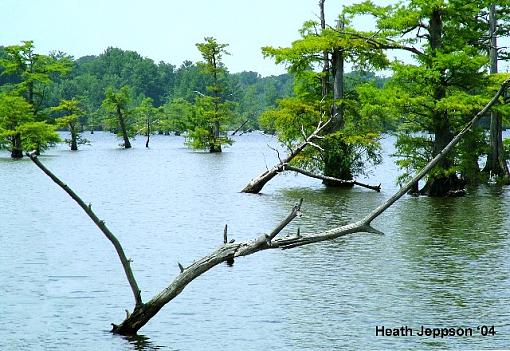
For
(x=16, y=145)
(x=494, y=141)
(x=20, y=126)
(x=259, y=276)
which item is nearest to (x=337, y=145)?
(x=494, y=141)

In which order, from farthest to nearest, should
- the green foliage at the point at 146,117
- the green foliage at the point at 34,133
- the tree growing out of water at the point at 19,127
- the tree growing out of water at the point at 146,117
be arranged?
the green foliage at the point at 146,117, the tree growing out of water at the point at 146,117, the tree growing out of water at the point at 19,127, the green foliage at the point at 34,133

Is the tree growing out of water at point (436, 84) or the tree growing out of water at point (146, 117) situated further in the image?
the tree growing out of water at point (146, 117)

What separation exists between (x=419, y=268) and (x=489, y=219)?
28.4 feet

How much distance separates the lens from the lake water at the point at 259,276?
1329 cm

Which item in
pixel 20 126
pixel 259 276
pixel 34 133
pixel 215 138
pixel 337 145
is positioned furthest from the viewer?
pixel 215 138

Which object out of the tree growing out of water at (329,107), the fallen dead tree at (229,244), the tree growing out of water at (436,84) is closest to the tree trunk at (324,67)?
the tree growing out of water at (329,107)

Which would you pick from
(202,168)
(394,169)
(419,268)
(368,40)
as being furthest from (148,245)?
(394,169)

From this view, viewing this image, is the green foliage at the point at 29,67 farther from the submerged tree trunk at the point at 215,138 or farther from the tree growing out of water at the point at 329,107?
the tree growing out of water at the point at 329,107

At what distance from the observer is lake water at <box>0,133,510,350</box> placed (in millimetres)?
13289

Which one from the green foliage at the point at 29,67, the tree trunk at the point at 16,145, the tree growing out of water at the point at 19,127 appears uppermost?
the green foliage at the point at 29,67

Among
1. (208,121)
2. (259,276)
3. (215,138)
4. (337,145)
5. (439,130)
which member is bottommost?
(259,276)

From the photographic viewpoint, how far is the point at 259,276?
697 inches

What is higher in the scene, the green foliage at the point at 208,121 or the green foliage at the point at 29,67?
the green foliage at the point at 29,67

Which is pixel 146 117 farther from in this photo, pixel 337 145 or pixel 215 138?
pixel 337 145
